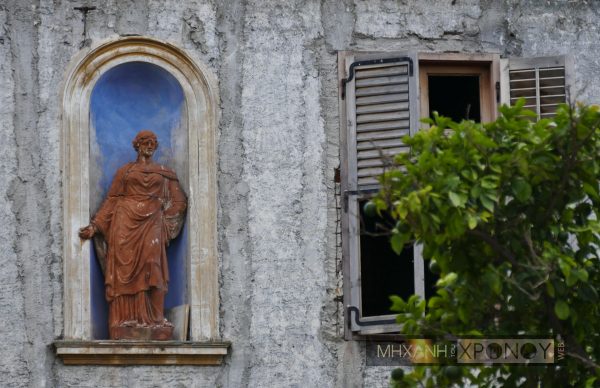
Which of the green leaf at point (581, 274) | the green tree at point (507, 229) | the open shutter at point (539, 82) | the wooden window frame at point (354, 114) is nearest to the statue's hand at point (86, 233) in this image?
the wooden window frame at point (354, 114)

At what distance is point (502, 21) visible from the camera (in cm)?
1620

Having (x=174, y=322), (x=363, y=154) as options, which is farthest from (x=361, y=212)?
(x=174, y=322)

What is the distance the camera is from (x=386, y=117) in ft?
51.7

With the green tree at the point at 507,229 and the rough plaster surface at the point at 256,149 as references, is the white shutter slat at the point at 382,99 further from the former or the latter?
the green tree at the point at 507,229

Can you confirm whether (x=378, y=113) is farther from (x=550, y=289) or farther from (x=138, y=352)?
(x=550, y=289)

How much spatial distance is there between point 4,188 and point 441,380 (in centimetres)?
401

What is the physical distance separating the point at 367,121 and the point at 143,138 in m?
1.66

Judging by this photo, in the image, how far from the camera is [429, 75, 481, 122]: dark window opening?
53.5 ft

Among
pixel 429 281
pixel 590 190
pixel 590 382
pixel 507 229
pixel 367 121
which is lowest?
pixel 590 382

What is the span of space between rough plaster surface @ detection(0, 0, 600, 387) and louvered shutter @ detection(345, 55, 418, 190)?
0.16 meters

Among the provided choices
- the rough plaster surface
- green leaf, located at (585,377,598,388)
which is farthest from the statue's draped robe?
green leaf, located at (585,377,598,388)

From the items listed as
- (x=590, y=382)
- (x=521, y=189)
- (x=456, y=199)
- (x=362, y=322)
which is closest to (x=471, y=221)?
(x=456, y=199)

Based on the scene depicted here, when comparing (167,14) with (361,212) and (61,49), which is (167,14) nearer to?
(61,49)

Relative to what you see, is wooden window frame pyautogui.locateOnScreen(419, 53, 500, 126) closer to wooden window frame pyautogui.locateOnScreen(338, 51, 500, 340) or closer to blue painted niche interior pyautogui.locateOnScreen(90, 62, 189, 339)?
wooden window frame pyautogui.locateOnScreen(338, 51, 500, 340)
